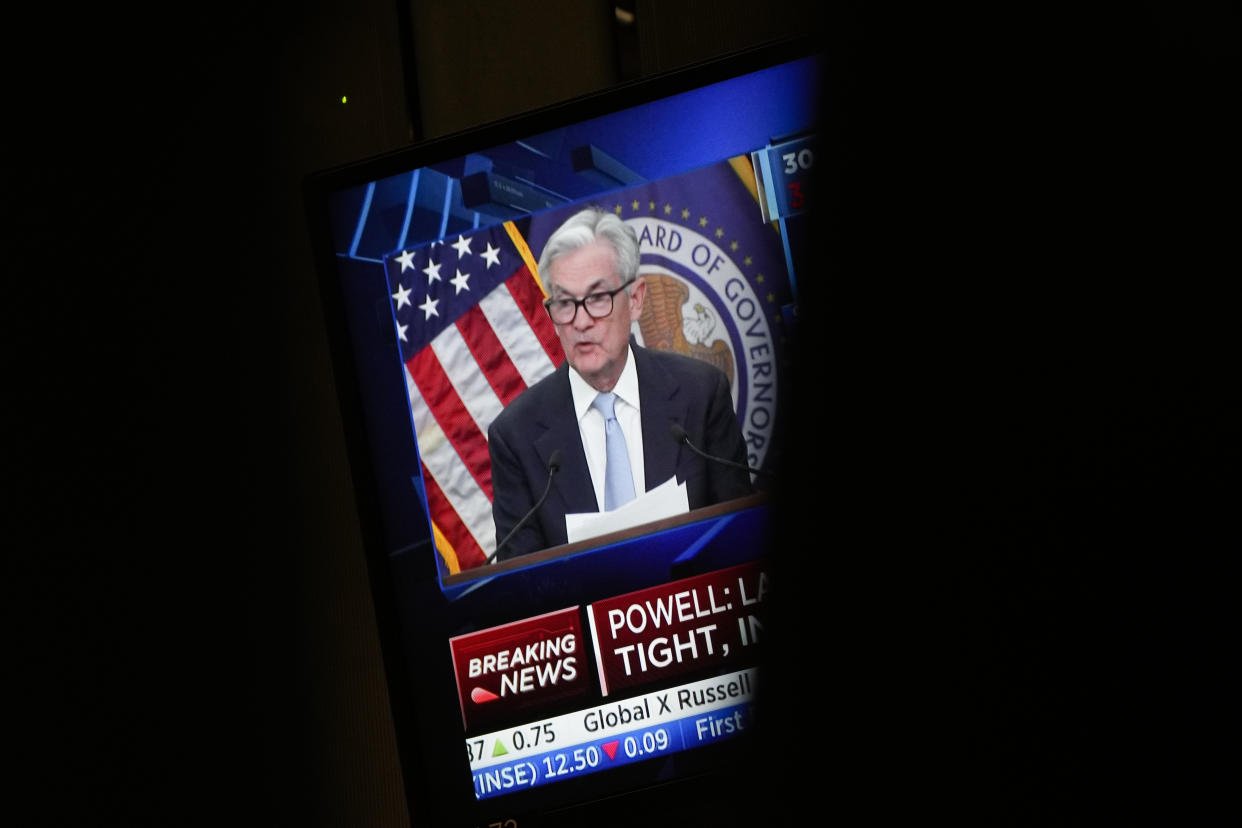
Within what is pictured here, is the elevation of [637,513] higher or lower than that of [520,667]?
higher

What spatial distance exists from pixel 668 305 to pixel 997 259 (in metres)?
0.29

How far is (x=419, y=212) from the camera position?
938mm

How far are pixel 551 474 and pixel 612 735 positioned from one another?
0.82 ft

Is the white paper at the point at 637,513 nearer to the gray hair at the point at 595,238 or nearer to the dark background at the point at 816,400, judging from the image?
the dark background at the point at 816,400

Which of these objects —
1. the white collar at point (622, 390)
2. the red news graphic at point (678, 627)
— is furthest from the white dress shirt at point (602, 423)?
the red news graphic at point (678, 627)

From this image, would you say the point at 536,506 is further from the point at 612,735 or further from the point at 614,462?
the point at 612,735

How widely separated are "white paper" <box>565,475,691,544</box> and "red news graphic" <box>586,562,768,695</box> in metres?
0.06

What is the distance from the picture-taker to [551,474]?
0.90 meters

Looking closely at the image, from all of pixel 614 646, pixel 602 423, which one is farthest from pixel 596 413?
pixel 614 646

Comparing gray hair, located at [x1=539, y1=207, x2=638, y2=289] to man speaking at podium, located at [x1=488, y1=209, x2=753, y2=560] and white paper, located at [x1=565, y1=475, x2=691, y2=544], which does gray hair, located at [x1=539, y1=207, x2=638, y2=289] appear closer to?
man speaking at podium, located at [x1=488, y1=209, x2=753, y2=560]

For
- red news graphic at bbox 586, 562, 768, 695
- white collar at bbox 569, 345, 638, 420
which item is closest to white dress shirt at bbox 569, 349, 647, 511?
white collar at bbox 569, 345, 638, 420

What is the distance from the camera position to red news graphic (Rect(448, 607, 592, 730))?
0.88 m

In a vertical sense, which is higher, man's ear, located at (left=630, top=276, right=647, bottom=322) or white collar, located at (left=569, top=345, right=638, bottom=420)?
man's ear, located at (left=630, top=276, right=647, bottom=322)

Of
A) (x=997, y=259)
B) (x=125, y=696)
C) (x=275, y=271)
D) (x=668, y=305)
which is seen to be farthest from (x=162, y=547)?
(x=997, y=259)
